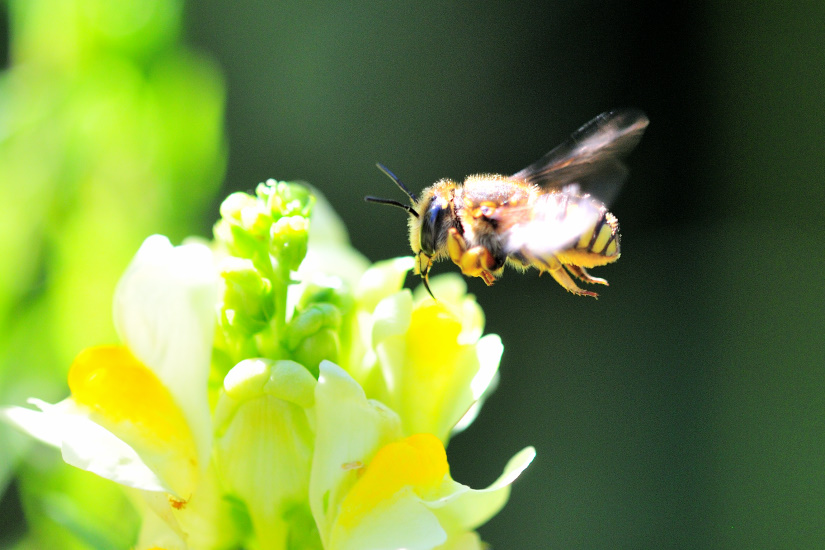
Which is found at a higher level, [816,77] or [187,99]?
[187,99]

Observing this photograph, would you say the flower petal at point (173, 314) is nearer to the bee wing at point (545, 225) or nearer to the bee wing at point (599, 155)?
the bee wing at point (545, 225)

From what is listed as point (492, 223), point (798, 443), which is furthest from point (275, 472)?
point (798, 443)

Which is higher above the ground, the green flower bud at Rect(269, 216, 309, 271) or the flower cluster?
the green flower bud at Rect(269, 216, 309, 271)

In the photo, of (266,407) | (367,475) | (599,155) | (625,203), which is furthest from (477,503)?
(625,203)

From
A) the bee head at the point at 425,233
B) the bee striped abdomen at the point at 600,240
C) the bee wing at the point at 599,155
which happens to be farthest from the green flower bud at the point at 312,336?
the bee wing at the point at 599,155

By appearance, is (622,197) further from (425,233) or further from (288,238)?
(288,238)

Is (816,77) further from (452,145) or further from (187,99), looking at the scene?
(187,99)

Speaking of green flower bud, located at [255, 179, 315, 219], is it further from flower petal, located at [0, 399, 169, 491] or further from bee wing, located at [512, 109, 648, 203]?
bee wing, located at [512, 109, 648, 203]

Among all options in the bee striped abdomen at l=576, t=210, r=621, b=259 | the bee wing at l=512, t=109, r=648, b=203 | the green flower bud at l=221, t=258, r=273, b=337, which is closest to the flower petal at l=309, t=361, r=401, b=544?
the green flower bud at l=221, t=258, r=273, b=337
